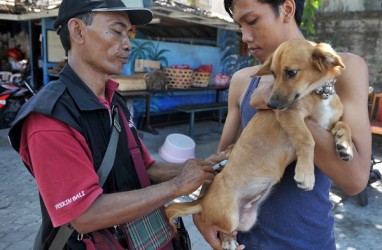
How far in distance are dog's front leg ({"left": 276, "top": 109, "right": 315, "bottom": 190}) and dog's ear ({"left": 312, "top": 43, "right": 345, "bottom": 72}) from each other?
24 centimetres

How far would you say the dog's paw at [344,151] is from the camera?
56.8 inches

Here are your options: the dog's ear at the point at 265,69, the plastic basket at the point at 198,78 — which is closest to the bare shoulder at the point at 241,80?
the dog's ear at the point at 265,69

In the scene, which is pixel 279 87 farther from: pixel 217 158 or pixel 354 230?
pixel 354 230

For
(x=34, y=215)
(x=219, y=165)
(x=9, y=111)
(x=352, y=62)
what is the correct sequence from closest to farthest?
(x=352, y=62) < (x=219, y=165) < (x=34, y=215) < (x=9, y=111)

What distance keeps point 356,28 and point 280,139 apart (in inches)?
343

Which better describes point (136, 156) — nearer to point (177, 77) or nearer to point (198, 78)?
point (177, 77)

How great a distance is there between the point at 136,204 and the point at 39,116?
0.54 m

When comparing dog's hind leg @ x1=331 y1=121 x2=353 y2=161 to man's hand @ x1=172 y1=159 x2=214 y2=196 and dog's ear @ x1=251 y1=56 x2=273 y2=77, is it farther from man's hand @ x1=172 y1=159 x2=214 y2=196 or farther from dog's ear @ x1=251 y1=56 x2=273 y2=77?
man's hand @ x1=172 y1=159 x2=214 y2=196

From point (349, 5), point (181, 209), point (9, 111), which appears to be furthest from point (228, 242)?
point (349, 5)

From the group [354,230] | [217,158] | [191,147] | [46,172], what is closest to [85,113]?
[46,172]

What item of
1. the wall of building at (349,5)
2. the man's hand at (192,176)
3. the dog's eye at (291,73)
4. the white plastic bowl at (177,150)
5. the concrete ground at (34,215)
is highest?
the wall of building at (349,5)

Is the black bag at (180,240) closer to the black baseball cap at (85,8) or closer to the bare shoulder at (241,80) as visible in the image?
the bare shoulder at (241,80)

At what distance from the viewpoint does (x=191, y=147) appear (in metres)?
6.36

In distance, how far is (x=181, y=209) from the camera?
1.83 m
